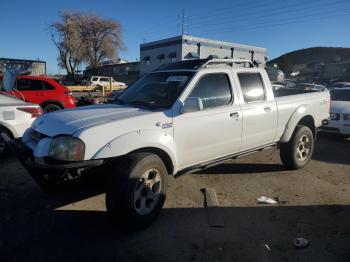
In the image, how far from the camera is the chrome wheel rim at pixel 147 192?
3.76 m

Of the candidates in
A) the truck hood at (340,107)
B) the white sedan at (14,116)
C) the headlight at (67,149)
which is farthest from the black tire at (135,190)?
the truck hood at (340,107)

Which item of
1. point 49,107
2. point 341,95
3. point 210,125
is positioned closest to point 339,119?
point 341,95

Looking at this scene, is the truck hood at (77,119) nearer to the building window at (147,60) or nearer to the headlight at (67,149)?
the headlight at (67,149)

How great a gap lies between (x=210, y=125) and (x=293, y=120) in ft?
7.01

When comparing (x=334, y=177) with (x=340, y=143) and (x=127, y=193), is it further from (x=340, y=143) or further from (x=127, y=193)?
(x=127, y=193)

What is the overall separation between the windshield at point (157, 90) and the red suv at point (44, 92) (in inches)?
255

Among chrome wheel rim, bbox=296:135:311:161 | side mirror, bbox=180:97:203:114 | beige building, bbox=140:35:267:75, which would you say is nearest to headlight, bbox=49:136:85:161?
side mirror, bbox=180:97:203:114

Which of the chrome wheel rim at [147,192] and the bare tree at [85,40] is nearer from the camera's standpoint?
the chrome wheel rim at [147,192]

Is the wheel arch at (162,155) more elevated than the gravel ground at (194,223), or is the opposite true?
the wheel arch at (162,155)

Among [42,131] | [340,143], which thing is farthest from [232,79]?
[340,143]

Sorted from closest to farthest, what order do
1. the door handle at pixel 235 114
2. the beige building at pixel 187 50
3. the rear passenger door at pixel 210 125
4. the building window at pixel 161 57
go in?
1. the rear passenger door at pixel 210 125
2. the door handle at pixel 235 114
3. the beige building at pixel 187 50
4. the building window at pixel 161 57

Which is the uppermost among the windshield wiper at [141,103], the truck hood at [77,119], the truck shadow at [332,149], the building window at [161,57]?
the building window at [161,57]

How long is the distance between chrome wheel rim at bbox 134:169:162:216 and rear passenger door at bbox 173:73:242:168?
45 centimetres

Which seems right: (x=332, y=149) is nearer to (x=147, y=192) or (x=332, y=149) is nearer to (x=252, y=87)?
(x=252, y=87)
